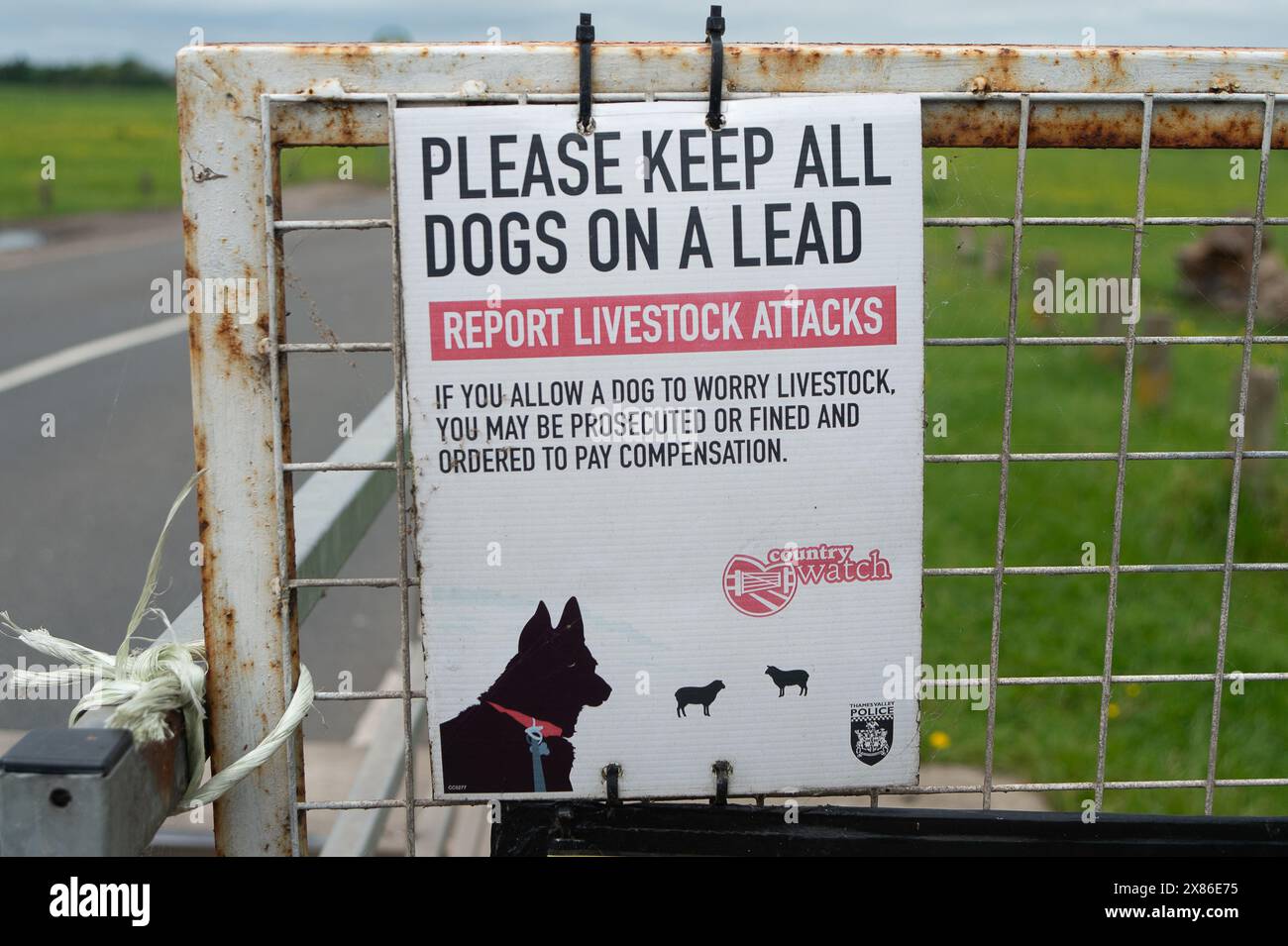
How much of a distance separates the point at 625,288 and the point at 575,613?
1.26 ft

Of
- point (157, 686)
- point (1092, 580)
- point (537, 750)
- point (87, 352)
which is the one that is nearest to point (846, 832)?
point (537, 750)

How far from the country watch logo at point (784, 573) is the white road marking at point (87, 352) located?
841 centimetres

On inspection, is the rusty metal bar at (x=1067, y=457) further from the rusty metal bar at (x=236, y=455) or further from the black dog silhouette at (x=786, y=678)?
the rusty metal bar at (x=236, y=455)

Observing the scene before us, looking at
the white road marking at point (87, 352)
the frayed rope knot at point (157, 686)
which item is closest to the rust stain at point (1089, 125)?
the frayed rope knot at point (157, 686)

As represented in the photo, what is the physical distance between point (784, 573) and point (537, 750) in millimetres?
368

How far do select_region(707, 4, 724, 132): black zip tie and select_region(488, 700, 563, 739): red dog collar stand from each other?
72 cm

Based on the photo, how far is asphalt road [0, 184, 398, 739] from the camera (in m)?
4.29

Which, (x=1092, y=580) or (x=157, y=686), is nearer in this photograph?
(x=157, y=686)

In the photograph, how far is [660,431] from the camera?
143 cm

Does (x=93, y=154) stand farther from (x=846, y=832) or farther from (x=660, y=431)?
(x=846, y=832)

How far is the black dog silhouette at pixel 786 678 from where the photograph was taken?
4.97 feet

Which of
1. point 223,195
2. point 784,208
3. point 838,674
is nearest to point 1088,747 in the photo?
point 838,674

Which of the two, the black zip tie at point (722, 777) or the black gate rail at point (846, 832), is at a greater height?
the black zip tie at point (722, 777)

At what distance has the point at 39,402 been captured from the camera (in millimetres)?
9234
